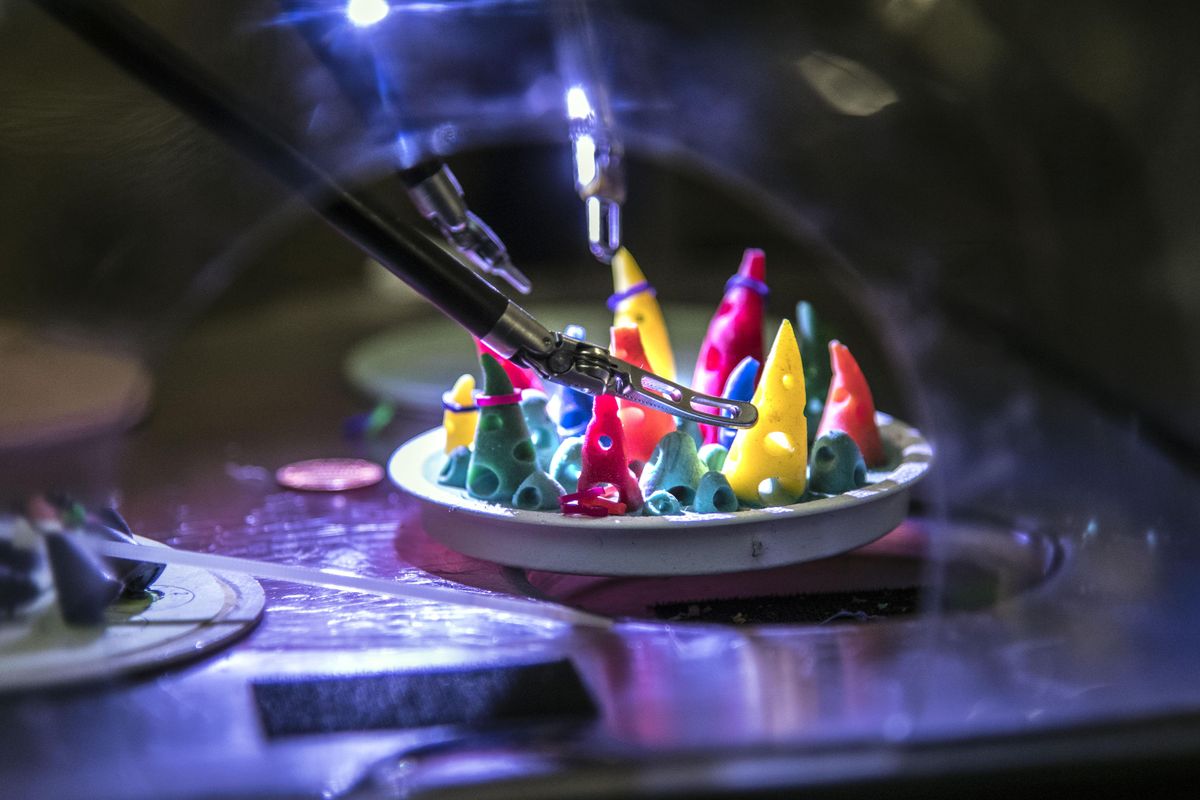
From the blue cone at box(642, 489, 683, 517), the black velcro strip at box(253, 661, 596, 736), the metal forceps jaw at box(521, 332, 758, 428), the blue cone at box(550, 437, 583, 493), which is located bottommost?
the black velcro strip at box(253, 661, 596, 736)

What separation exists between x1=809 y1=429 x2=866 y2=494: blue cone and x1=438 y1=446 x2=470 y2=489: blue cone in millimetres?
199

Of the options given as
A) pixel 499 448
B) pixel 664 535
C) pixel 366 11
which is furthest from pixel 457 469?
pixel 366 11

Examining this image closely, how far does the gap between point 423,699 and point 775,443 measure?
256 mm

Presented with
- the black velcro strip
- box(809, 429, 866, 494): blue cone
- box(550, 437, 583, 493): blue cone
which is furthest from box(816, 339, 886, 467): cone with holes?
the black velcro strip

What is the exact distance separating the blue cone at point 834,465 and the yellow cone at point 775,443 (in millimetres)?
11

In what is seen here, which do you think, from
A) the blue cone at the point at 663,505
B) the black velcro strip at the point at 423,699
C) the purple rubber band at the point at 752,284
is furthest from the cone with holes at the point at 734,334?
the black velcro strip at the point at 423,699

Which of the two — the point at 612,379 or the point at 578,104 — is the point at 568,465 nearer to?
the point at 612,379

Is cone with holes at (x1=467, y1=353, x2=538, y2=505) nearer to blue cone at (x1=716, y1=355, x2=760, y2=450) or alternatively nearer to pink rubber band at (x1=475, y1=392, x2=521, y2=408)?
pink rubber band at (x1=475, y1=392, x2=521, y2=408)

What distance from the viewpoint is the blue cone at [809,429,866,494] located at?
0.68m

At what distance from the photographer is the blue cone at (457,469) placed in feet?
2.37

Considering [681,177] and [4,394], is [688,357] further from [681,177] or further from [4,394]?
[681,177]

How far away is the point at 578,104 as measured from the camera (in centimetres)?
75

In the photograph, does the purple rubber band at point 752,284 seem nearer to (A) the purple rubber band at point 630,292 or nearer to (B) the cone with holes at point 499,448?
(A) the purple rubber band at point 630,292

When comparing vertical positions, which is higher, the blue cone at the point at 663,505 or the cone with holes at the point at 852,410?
the cone with holes at the point at 852,410
